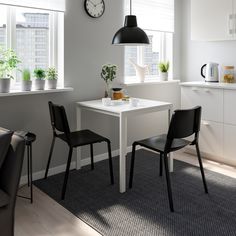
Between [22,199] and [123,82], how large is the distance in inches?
72.8

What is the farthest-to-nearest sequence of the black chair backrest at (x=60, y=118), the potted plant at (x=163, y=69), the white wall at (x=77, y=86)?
the potted plant at (x=163, y=69), the white wall at (x=77, y=86), the black chair backrest at (x=60, y=118)

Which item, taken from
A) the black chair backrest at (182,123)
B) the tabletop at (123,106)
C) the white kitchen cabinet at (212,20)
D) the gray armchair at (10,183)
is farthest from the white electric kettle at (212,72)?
the gray armchair at (10,183)

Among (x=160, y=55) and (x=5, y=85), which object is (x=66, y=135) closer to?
(x=5, y=85)

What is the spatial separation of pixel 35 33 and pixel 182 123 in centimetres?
176

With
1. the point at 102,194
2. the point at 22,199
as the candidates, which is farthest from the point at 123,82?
the point at 22,199

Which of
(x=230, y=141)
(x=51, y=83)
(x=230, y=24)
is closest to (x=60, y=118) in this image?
(x=51, y=83)

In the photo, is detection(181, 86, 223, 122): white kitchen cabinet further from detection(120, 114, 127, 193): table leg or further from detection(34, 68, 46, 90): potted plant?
detection(34, 68, 46, 90): potted plant

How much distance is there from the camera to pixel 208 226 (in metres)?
2.48

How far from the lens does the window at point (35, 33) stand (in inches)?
124

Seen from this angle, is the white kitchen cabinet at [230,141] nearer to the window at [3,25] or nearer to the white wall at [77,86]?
the white wall at [77,86]

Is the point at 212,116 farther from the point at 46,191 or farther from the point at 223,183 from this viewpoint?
the point at 46,191

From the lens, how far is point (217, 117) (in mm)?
3879

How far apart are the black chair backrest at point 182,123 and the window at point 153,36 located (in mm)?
1612

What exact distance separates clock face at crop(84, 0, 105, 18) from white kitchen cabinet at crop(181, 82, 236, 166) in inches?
54.4
